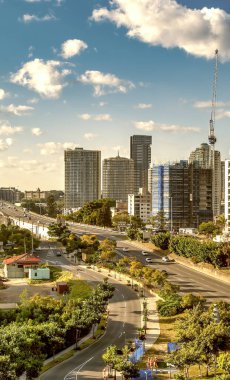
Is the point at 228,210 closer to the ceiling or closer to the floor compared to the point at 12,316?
closer to the ceiling

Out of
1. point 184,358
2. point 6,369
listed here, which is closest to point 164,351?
point 184,358

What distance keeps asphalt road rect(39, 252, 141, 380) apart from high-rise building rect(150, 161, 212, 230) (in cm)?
10712

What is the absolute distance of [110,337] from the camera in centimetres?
4866

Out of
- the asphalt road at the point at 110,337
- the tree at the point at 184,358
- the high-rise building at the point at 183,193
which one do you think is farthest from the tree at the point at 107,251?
the high-rise building at the point at 183,193

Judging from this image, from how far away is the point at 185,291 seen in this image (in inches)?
2687

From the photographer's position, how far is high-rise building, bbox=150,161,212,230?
182 m

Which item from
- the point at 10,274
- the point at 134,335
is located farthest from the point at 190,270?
the point at 134,335

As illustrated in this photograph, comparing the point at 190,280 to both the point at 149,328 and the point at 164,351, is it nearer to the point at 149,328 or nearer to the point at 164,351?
the point at 149,328

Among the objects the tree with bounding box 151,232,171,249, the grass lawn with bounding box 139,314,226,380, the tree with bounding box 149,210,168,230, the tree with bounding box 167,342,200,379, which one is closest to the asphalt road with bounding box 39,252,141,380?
the grass lawn with bounding box 139,314,226,380

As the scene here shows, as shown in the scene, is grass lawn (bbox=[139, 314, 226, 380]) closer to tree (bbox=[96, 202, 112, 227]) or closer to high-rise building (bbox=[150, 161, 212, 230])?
Result: tree (bbox=[96, 202, 112, 227])

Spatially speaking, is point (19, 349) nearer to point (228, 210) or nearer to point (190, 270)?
point (190, 270)

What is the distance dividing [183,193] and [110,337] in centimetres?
13679

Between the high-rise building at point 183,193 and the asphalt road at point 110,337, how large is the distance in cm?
10712

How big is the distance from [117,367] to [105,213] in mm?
113028
